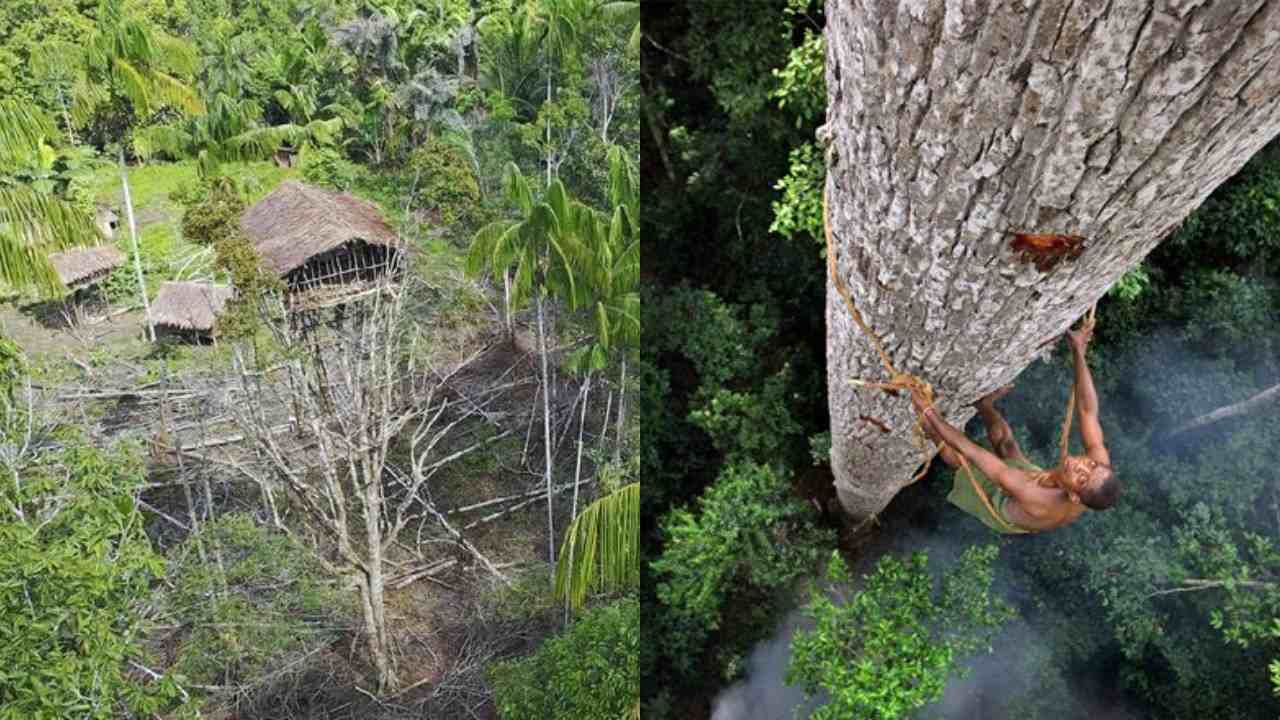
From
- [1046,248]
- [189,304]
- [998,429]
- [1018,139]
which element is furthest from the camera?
[189,304]

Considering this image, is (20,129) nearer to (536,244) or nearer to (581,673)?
(536,244)

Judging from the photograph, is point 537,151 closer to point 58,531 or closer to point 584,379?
point 584,379

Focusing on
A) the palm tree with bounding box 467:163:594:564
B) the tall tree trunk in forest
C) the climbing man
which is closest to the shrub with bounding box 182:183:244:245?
the palm tree with bounding box 467:163:594:564

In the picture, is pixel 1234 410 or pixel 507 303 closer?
pixel 507 303

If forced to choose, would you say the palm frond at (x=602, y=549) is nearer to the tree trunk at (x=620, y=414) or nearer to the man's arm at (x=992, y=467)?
the tree trunk at (x=620, y=414)

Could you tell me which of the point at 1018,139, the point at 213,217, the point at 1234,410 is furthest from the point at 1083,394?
the point at 1234,410

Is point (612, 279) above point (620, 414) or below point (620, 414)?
above

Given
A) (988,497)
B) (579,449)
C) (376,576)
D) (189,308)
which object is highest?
(189,308)

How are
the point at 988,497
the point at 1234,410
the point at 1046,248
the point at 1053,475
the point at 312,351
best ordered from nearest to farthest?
the point at 1046,248
the point at 1053,475
the point at 988,497
the point at 312,351
the point at 1234,410
